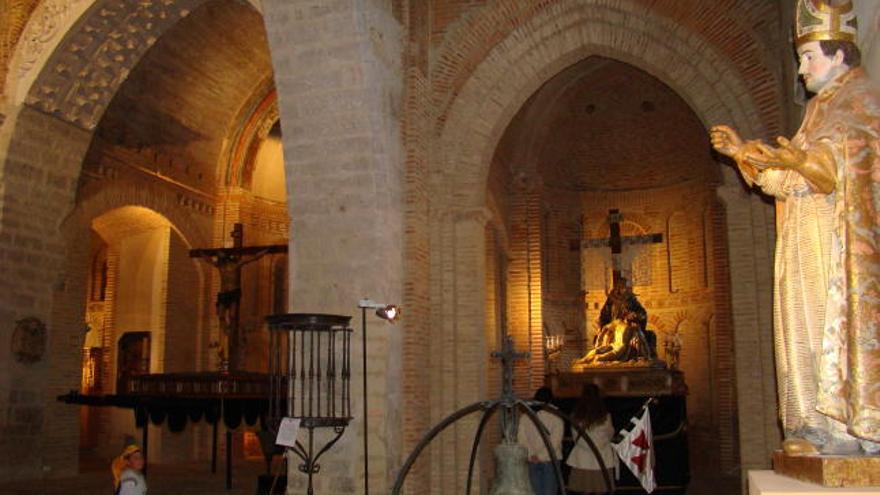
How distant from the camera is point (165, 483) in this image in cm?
1123

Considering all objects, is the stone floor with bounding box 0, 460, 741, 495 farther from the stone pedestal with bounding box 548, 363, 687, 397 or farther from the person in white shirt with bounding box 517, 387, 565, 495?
the person in white shirt with bounding box 517, 387, 565, 495

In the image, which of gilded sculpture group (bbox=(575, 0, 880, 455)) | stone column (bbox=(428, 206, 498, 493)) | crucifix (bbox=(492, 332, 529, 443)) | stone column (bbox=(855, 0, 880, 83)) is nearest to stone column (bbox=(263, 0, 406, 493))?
stone column (bbox=(428, 206, 498, 493))

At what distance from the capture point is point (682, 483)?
33.5ft

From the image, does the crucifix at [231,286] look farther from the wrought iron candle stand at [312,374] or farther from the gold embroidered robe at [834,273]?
the gold embroidered robe at [834,273]

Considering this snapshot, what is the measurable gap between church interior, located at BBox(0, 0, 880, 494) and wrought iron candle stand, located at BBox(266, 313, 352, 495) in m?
0.31

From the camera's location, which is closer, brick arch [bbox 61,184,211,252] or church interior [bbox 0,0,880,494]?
church interior [bbox 0,0,880,494]

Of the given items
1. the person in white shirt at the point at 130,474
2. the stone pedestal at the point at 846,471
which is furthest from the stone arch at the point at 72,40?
the stone pedestal at the point at 846,471

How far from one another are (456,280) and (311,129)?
2.38 meters

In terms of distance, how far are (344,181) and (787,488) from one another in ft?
21.3

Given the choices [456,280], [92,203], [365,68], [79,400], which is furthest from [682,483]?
[92,203]

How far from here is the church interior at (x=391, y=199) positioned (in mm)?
8648

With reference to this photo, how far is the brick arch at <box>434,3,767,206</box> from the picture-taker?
9.39 metres

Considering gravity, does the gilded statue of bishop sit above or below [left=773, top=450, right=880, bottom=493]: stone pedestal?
above

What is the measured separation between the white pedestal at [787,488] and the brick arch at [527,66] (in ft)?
22.2
